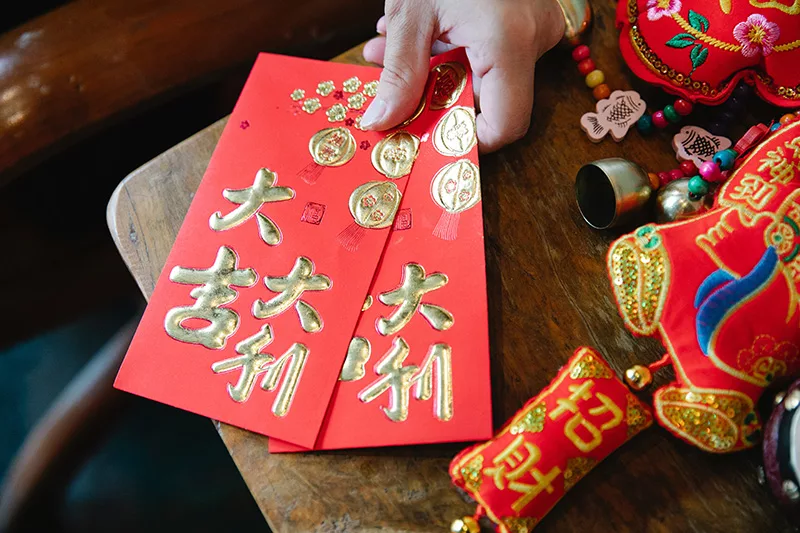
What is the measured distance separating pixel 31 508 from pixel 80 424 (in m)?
0.10

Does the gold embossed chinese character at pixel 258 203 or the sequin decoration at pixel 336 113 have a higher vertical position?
the sequin decoration at pixel 336 113

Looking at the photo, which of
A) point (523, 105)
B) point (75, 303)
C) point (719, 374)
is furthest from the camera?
point (75, 303)

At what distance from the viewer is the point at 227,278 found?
0.53 metres

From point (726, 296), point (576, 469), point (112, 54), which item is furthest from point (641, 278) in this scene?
point (112, 54)

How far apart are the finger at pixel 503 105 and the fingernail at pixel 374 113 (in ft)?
0.33

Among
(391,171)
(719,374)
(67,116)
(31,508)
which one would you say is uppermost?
(67,116)

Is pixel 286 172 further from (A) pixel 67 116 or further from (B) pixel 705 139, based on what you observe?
(B) pixel 705 139

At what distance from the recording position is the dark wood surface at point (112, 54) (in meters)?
0.61

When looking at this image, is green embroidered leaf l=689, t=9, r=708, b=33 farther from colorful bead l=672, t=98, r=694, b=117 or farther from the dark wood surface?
the dark wood surface

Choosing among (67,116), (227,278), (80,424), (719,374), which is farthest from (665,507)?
(67,116)

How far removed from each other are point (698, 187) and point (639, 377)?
18cm

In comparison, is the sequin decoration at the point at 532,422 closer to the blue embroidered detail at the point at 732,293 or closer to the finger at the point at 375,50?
the blue embroidered detail at the point at 732,293

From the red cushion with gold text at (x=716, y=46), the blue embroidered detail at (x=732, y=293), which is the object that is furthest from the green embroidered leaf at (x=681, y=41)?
the blue embroidered detail at (x=732, y=293)

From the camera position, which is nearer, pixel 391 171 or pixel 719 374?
pixel 719 374
